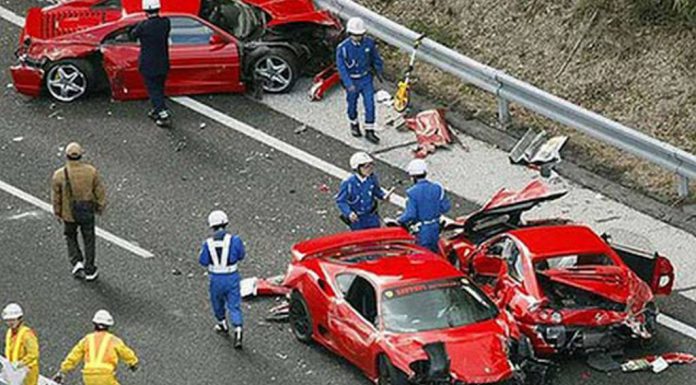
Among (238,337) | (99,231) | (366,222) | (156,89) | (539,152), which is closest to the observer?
(238,337)

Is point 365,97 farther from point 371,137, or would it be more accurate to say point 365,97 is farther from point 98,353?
point 98,353

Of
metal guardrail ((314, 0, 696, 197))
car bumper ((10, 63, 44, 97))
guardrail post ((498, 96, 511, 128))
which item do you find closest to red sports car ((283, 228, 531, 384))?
metal guardrail ((314, 0, 696, 197))

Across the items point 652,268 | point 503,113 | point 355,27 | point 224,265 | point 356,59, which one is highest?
point 355,27

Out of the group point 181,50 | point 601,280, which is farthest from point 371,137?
point 601,280

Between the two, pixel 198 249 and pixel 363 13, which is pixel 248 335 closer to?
pixel 198 249

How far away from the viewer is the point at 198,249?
21.9 meters

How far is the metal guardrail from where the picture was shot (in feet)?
74.4

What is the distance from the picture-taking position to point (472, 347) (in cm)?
1838

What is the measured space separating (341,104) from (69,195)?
5.57 metres

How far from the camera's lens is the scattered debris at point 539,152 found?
77.5ft

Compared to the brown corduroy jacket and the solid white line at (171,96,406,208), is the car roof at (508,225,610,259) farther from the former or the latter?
the brown corduroy jacket

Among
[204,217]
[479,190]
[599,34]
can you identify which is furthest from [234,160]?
[599,34]

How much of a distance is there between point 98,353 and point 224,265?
2397 millimetres

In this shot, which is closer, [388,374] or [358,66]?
[388,374]
